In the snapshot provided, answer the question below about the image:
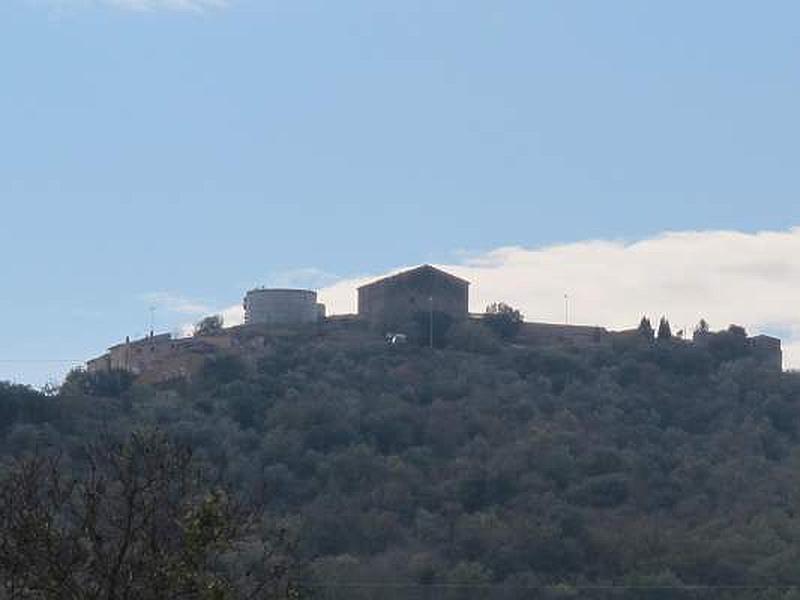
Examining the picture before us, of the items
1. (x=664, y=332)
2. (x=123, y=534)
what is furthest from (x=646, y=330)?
(x=123, y=534)

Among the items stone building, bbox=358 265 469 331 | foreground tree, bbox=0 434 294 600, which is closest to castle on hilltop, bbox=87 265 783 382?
stone building, bbox=358 265 469 331

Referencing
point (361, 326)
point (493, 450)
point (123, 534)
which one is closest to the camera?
point (123, 534)

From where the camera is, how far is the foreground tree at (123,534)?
29.6 feet

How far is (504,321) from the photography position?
77938 mm

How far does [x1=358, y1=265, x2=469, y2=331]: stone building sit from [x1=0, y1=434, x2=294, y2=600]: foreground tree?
6530 cm

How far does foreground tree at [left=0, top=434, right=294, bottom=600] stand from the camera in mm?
9016

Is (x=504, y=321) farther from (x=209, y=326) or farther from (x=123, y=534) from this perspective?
(x=123, y=534)

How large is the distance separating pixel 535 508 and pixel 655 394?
1987cm

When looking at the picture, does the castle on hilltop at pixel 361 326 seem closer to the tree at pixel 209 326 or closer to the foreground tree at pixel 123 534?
the tree at pixel 209 326

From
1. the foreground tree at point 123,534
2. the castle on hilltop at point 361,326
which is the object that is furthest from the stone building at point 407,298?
the foreground tree at point 123,534

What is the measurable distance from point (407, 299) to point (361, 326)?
226 centimetres

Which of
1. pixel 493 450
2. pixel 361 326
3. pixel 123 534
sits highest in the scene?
pixel 361 326

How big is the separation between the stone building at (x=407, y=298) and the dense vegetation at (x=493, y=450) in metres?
3.90

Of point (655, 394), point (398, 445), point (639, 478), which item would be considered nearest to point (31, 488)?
point (639, 478)
